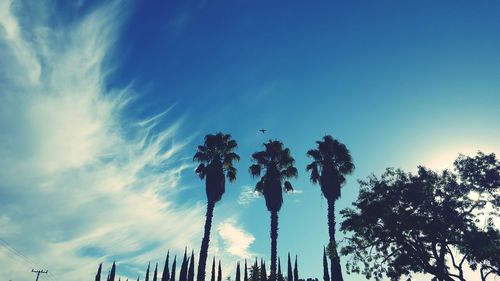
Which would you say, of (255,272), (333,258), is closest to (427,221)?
(333,258)

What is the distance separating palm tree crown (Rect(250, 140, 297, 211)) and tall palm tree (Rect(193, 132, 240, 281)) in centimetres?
250

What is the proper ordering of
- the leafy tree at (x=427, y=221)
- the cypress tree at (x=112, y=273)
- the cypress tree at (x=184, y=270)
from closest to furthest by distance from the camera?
the leafy tree at (x=427, y=221) < the cypress tree at (x=184, y=270) < the cypress tree at (x=112, y=273)


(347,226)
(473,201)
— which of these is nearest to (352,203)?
(347,226)

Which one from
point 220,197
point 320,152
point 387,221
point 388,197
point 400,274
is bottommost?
point 400,274

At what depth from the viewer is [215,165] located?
1496 inches

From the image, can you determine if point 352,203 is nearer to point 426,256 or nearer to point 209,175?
point 426,256

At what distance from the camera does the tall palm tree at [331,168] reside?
34531 millimetres

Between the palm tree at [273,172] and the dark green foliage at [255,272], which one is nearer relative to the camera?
the palm tree at [273,172]

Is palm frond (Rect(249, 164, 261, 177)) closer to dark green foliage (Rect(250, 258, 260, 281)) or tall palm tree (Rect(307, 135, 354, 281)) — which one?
tall palm tree (Rect(307, 135, 354, 281))

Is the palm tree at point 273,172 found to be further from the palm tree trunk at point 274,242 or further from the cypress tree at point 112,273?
the cypress tree at point 112,273

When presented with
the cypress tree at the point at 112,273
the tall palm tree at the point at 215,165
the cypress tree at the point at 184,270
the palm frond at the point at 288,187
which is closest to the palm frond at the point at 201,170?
the tall palm tree at the point at 215,165

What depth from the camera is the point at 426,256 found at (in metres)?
27.2

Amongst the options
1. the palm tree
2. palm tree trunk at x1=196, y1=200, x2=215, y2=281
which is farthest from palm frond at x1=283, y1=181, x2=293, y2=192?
palm tree trunk at x1=196, y1=200, x2=215, y2=281

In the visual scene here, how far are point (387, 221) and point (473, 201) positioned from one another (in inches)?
238
